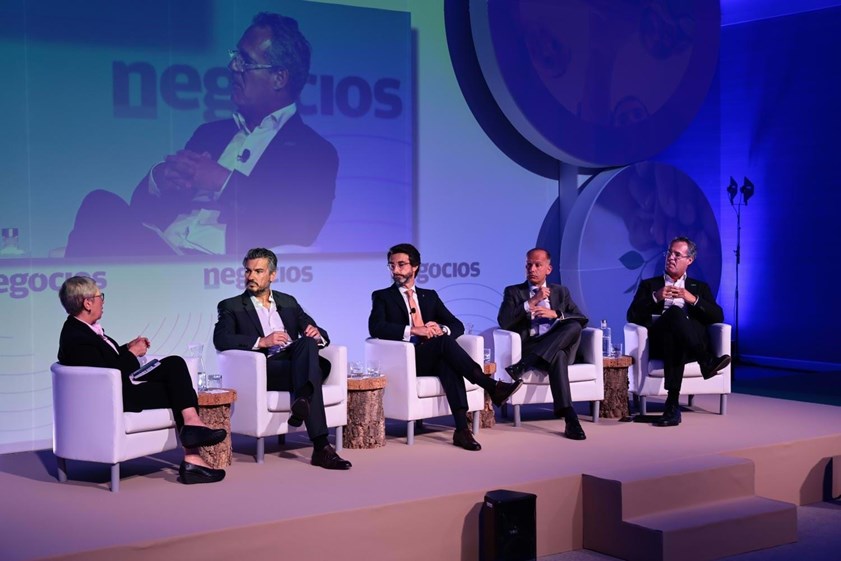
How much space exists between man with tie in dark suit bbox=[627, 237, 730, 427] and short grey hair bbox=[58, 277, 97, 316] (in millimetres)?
3388

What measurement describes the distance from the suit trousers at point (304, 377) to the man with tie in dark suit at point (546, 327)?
1.36 metres

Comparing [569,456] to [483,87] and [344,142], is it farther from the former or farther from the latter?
[483,87]

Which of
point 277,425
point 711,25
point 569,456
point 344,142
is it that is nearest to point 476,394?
point 569,456

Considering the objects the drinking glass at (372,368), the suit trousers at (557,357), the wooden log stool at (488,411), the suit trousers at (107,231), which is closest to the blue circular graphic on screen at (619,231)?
the suit trousers at (557,357)

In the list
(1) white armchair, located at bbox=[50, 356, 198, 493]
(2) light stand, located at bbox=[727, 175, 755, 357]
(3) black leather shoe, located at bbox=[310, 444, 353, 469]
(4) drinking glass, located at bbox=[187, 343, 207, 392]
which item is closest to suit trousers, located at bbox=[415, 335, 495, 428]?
(3) black leather shoe, located at bbox=[310, 444, 353, 469]

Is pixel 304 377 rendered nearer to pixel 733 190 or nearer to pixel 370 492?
pixel 370 492

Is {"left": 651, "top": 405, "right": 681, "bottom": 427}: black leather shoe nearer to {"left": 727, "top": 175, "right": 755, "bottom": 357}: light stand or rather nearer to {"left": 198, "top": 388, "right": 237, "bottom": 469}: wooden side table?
{"left": 198, "top": 388, "right": 237, "bottom": 469}: wooden side table

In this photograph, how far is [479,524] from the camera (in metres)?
4.73

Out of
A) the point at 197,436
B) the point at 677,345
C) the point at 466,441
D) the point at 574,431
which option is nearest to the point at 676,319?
the point at 677,345

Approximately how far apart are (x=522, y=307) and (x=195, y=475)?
241 centimetres

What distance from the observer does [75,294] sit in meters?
4.91

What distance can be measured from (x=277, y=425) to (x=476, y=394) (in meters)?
1.20

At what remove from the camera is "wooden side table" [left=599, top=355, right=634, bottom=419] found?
22.0 ft

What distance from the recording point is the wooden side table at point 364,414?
5762 mm
